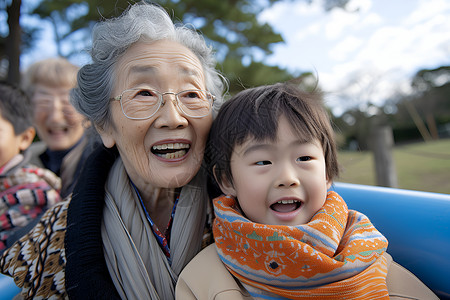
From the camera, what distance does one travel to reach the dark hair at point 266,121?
144cm

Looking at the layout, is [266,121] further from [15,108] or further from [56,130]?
[56,130]

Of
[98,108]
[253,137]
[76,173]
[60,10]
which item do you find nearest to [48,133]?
[76,173]

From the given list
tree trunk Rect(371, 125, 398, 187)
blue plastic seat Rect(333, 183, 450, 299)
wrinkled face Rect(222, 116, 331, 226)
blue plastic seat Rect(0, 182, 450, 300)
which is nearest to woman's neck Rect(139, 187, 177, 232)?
wrinkled face Rect(222, 116, 331, 226)

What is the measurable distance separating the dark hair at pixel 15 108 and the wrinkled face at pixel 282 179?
2013 mm

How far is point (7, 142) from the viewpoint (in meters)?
2.46

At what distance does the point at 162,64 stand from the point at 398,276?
139 centimetres

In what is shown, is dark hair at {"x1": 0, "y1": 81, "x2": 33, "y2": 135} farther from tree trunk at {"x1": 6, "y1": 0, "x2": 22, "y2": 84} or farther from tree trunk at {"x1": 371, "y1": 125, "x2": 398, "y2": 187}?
tree trunk at {"x1": 6, "y1": 0, "x2": 22, "y2": 84}

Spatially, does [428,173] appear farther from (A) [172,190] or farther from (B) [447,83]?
(B) [447,83]

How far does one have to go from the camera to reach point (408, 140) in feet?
76.6

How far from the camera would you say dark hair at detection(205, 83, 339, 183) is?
144 cm

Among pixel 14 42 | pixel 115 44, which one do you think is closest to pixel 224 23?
pixel 14 42

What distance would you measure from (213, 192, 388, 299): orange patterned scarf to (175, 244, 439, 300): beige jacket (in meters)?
0.05

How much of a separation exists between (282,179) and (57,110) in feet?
8.27

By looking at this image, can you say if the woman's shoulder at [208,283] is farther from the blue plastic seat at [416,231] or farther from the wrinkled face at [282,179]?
the blue plastic seat at [416,231]
